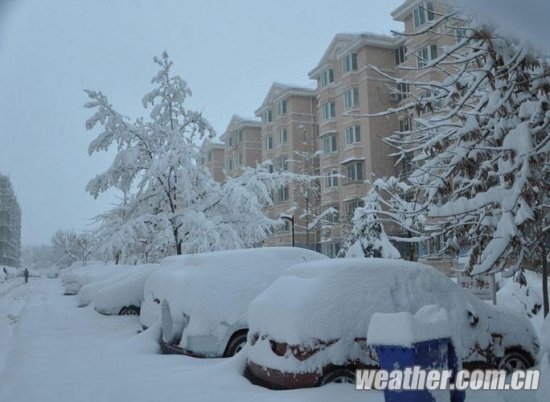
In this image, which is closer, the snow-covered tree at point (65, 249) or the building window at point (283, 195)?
the building window at point (283, 195)

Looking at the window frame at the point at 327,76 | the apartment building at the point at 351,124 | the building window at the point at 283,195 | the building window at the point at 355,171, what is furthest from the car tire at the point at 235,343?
the building window at the point at 283,195

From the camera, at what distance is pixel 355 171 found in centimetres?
3325

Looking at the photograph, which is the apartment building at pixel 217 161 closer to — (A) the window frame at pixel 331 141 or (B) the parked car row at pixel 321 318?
(A) the window frame at pixel 331 141

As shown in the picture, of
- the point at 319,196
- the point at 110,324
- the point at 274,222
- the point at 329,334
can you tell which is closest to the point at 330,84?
the point at 319,196

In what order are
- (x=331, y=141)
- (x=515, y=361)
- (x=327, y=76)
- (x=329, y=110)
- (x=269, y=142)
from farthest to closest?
(x=269, y=142)
(x=327, y=76)
(x=329, y=110)
(x=331, y=141)
(x=515, y=361)

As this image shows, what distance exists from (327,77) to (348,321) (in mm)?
33688

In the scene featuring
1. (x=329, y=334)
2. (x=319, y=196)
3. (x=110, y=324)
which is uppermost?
(x=319, y=196)

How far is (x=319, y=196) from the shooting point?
3947 cm

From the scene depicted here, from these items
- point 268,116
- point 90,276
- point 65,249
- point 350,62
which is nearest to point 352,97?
point 350,62

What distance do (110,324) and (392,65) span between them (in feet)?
86.7

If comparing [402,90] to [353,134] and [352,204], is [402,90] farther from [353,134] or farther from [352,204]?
[353,134]

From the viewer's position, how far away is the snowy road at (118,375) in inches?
207

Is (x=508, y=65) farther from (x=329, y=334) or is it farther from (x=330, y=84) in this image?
(x=330, y=84)

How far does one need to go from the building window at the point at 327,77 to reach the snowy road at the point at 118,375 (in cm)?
2901
